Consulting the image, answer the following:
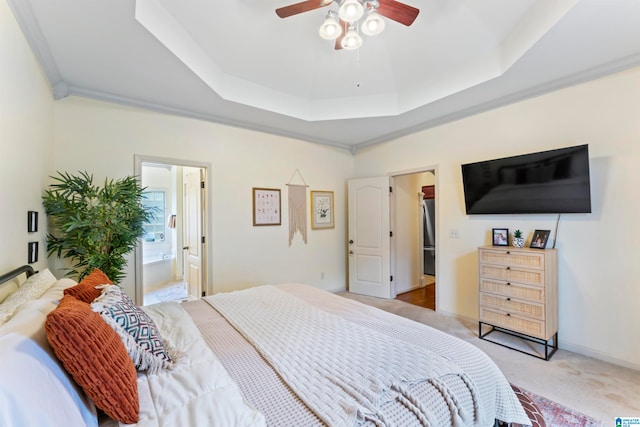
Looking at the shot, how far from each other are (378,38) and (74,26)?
2.45 meters

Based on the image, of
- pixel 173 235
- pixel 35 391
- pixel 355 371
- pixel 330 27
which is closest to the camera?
pixel 35 391

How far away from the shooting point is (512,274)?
106 inches

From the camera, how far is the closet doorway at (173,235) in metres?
3.51

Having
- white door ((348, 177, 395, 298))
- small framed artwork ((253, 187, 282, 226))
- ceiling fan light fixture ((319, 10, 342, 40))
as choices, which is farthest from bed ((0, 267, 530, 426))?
white door ((348, 177, 395, 298))

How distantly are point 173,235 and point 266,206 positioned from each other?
337 cm

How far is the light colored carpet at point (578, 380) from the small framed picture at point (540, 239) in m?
1.02

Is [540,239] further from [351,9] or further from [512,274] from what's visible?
[351,9]

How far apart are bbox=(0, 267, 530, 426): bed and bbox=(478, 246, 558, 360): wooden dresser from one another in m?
1.58

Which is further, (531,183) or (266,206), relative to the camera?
(266,206)

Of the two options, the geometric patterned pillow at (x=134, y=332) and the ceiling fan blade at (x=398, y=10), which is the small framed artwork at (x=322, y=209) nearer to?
the ceiling fan blade at (x=398, y=10)

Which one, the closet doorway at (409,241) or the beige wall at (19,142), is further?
the closet doorway at (409,241)

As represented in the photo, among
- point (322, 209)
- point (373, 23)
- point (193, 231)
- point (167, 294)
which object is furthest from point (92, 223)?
point (322, 209)

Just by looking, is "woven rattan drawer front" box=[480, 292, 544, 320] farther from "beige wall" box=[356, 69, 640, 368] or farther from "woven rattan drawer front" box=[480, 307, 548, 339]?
"beige wall" box=[356, 69, 640, 368]

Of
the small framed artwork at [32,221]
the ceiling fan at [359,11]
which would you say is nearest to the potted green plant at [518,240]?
the ceiling fan at [359,11]
